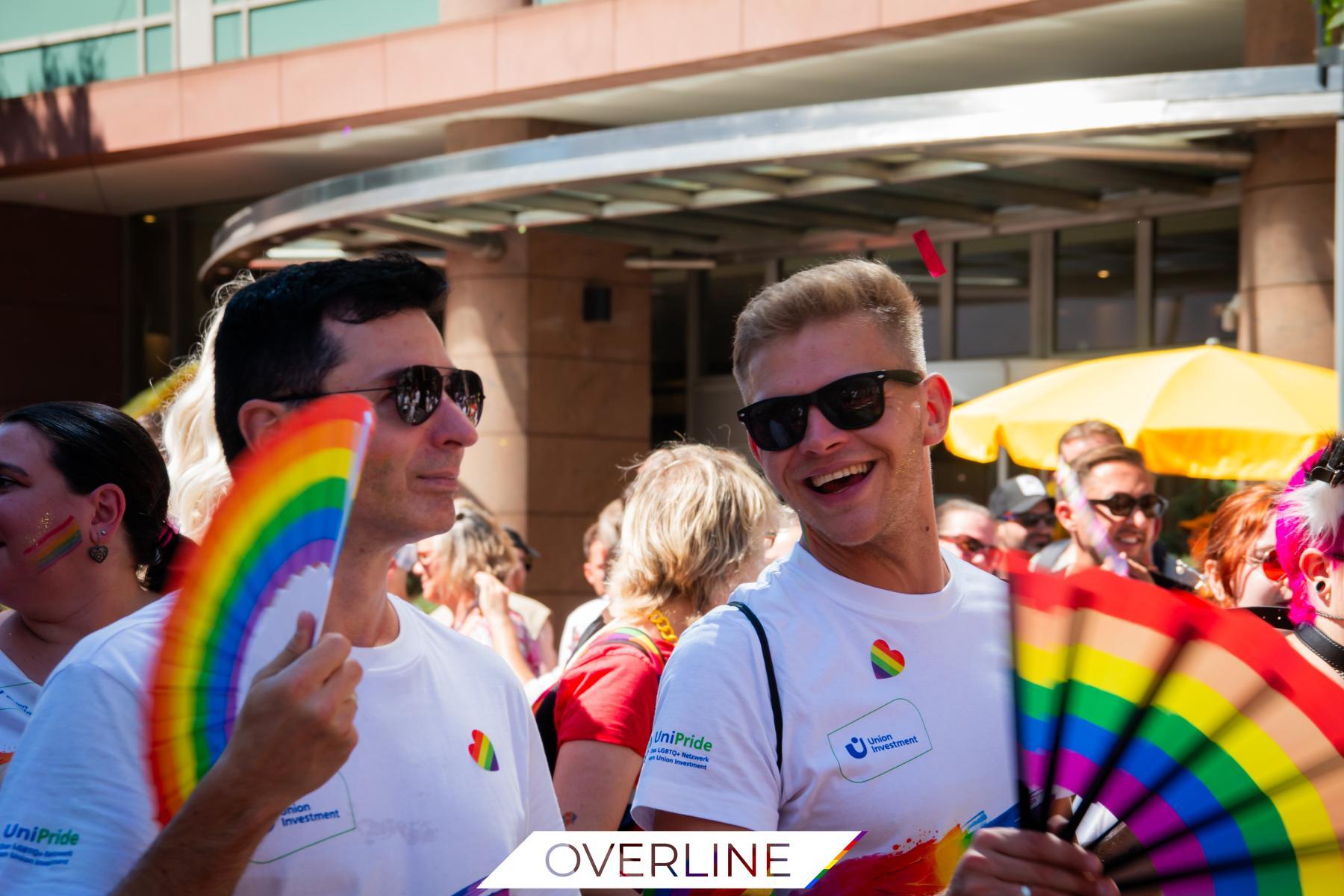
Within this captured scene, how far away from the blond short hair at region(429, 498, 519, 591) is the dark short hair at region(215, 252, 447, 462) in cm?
441

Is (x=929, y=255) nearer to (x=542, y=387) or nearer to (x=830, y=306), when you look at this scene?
(x=830, y=306)

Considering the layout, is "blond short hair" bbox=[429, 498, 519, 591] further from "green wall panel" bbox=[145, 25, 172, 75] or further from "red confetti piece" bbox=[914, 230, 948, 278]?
"green wall panel" bbox=[145, 25, 172, 75]

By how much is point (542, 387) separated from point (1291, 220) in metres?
6.42

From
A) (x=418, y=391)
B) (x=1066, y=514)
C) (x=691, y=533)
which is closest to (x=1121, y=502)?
(x=1066, y=514)

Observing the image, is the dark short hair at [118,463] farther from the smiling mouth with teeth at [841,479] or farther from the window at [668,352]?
the window at [668,352]

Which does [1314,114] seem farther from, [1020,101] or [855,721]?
[855,721]

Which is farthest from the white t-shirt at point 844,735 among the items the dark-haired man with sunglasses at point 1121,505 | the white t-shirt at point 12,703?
the dark-haired man with sunglasses at point 1121,505

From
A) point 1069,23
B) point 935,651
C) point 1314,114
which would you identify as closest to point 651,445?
point 1069,23

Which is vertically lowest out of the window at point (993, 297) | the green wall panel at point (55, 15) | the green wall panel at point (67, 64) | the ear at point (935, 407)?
the ear at point (935, 407)

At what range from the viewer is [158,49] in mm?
14641

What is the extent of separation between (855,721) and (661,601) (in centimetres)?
147

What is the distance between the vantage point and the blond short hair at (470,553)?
6.47m

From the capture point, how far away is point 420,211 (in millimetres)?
11570
